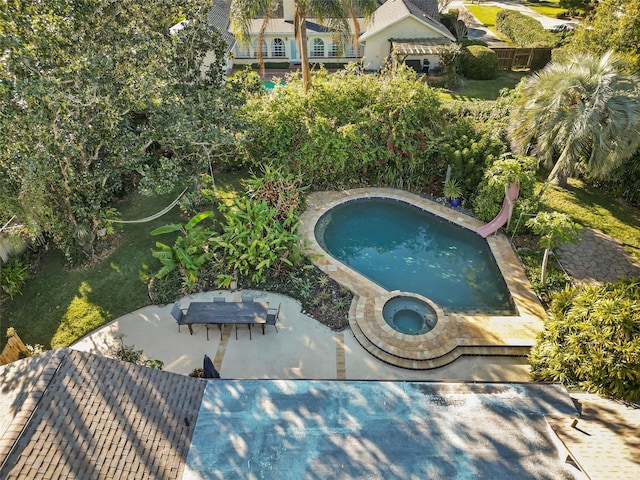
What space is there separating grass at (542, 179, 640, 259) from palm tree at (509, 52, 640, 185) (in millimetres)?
2181

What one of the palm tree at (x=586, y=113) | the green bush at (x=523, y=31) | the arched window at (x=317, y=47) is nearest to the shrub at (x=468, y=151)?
the palm tree at (x=586, y=113)

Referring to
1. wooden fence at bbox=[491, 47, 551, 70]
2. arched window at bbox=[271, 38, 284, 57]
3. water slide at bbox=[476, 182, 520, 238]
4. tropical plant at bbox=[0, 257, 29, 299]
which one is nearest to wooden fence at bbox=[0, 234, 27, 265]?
tropical plant at bbox=[0, 257, 29, 299]

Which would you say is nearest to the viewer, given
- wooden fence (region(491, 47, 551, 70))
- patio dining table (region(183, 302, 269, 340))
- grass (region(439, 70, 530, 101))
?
patio dining table (region(183, 302, 269, 340))

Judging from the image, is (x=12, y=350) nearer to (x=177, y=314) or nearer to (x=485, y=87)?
(x=177, y=314)

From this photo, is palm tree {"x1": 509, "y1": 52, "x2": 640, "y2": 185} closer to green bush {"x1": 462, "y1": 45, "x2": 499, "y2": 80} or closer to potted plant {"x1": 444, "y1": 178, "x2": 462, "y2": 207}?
potted plant {"x1": 444, "y1": 178, "x2": 462, "y2": 207}

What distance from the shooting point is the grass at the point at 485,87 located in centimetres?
2920

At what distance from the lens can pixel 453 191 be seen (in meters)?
18.1

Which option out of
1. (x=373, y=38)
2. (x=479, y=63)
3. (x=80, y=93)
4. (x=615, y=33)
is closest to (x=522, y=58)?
(x=479, y=63)

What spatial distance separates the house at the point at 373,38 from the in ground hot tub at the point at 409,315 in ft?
76.9

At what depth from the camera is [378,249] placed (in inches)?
645

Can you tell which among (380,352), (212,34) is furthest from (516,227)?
(212,34)

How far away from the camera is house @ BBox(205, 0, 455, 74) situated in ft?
109

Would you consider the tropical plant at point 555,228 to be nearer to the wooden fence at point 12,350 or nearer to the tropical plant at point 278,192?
the tropical plant at point 278,192

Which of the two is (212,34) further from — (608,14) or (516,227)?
(608,14)
